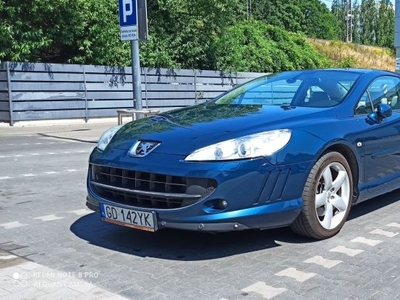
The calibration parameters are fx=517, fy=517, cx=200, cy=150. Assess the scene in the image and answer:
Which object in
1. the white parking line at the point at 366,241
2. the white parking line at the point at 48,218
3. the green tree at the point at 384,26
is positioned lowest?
the white parking line at the point at 48,218

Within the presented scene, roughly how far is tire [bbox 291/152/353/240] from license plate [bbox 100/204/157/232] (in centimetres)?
114

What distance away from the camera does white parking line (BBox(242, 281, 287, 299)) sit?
3176 millimetres

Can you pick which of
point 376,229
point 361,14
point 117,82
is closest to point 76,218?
point 376,229

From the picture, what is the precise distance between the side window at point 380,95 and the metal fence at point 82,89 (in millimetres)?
12791

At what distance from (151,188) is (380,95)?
2.63 meters

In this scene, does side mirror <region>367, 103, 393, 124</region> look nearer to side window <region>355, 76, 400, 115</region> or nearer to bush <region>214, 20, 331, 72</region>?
side window <region>355, 76, 400, 115</region>

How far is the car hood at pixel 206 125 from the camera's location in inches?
148

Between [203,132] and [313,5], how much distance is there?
214ft

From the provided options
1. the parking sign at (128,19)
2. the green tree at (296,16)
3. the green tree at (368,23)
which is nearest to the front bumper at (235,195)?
the parking sign at (128,19)

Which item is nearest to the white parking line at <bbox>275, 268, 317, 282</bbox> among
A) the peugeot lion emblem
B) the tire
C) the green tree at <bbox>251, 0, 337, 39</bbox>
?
the tire

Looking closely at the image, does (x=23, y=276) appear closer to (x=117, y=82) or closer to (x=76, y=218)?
(x=76, y=218)

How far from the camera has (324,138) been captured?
13.3 feet

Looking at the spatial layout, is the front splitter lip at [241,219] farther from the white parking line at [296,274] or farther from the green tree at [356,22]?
the green tree at [356,22]

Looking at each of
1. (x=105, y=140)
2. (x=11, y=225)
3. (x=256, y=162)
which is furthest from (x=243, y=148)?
(x=11, y=225)
